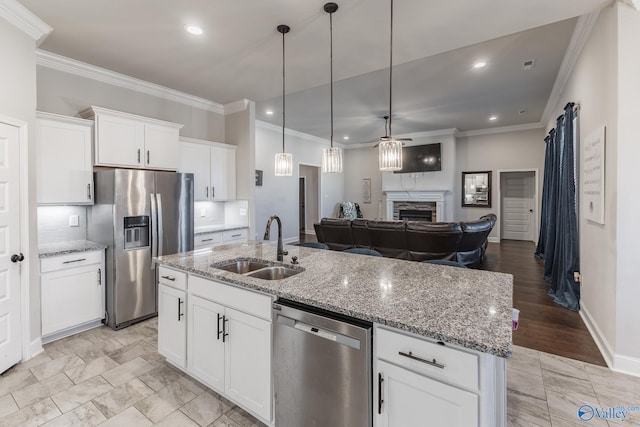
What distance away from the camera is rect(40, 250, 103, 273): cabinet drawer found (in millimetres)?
2783

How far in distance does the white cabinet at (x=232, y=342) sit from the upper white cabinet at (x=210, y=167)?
2519 millimetres

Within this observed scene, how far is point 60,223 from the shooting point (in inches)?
130

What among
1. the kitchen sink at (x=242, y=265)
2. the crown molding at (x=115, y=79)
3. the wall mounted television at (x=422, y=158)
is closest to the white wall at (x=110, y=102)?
the crown molding at (x=115, y=79)

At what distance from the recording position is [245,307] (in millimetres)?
1787

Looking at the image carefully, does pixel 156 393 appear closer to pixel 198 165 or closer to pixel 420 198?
pixel 198 165

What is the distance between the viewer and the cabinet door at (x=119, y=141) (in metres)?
3.25

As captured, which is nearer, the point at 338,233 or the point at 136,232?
the point at 136,232

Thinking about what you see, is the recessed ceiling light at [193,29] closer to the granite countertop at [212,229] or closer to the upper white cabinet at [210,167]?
the upper white cabinet at [210,167]

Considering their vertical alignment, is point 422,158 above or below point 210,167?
above

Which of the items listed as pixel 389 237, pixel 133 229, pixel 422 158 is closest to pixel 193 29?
pixel 133 229

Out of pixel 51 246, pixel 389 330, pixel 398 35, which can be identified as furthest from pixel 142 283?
pixel 398 35

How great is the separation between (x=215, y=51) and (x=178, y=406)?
318 cm

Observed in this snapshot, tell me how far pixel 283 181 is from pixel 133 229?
4.61 metres

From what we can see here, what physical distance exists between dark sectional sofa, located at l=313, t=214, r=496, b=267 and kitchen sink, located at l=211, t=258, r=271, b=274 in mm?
2693
